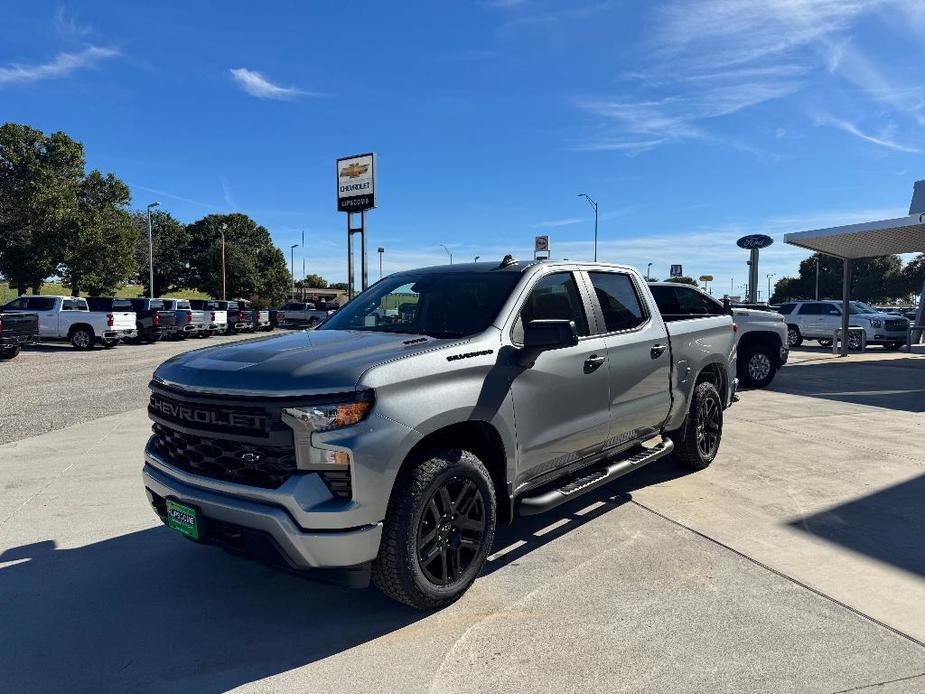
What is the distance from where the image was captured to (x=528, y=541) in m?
4.38

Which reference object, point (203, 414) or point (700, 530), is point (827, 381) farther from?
point (203, 414)

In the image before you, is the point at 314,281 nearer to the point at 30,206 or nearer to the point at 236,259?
the point at 236,259

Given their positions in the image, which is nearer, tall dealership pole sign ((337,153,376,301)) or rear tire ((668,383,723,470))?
rear tire ((668,383,723,470))

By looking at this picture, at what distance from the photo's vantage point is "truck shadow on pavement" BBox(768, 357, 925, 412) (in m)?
10.8

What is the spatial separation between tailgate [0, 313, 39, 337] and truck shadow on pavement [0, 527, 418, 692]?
15860 millimetres

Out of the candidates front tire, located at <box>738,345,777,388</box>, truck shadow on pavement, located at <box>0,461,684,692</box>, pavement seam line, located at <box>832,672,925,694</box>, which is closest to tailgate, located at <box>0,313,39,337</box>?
truck shadow on pavement, located at <box>0,461,684,692</box>

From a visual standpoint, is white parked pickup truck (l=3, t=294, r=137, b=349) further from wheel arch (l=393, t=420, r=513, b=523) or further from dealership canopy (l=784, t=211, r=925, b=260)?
dealership canopy (l=784, t=211, r=925, b=260)

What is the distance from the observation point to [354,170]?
2844 cm

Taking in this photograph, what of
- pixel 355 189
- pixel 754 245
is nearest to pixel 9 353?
pixel 355 189

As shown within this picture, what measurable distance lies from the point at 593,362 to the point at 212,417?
2.44 metres

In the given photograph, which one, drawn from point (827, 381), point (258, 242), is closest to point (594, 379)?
point (827, 381)

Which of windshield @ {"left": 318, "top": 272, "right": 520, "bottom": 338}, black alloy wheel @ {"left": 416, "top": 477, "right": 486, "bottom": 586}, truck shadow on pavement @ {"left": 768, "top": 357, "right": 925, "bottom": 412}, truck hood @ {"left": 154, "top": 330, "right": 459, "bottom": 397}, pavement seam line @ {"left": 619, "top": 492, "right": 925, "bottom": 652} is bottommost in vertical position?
truck shadow on pavement @ {"left": 768, "top": 357, "right": 925, "bottom": 412}

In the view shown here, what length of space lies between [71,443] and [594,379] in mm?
6223

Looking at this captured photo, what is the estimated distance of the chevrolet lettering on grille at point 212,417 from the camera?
9.82ft
